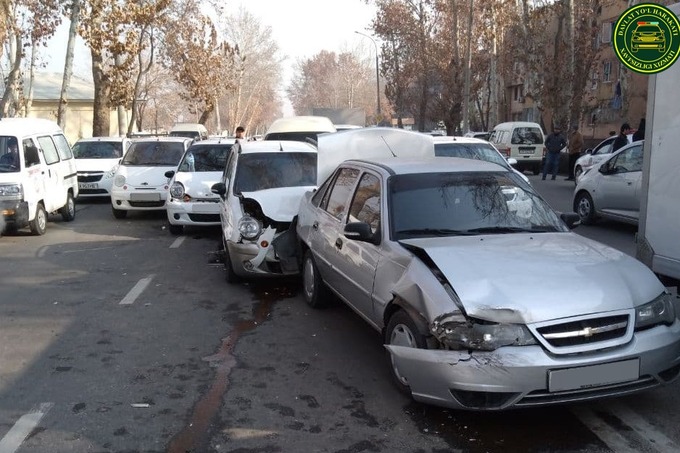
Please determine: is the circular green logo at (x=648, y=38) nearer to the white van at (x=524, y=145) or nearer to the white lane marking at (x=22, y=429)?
the white lane marking at (x=22, y=429)

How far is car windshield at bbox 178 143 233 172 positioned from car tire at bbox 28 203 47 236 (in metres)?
2.54

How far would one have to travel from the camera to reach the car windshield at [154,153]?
15289 millimetres

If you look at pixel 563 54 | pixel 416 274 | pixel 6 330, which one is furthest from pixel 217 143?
pixel 563 54

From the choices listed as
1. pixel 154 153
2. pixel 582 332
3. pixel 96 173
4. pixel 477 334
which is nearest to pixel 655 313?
pixel 582 332

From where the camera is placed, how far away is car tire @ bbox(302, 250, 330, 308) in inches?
272

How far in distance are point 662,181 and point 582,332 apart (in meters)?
2.51

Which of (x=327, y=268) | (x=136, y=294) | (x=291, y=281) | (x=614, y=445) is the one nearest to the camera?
(x=614, y=445)

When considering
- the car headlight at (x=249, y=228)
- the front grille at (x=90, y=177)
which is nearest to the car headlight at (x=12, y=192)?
the car headlight at (x=249, y=228)

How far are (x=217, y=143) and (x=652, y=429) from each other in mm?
10847

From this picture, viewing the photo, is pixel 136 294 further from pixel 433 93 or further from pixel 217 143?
pixel 433 93

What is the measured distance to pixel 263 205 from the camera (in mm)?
Answer: 8156

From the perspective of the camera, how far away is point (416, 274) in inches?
178

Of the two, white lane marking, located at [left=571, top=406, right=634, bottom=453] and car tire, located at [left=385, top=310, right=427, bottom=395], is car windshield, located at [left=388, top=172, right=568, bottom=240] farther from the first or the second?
white lane marking, located at [left=571, top=406, right=634, bottom=453]

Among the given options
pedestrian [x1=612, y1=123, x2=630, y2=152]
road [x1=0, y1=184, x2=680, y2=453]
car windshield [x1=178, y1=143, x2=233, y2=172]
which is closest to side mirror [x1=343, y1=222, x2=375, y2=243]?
road [x1=0, y1=184, x2=680, y2=453]
